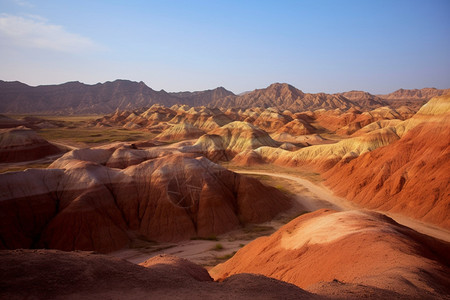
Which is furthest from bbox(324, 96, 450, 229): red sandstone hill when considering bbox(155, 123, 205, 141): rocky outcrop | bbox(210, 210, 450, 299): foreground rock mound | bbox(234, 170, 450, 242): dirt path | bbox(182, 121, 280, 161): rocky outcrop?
bbox(155, 123, 205, 141): rocky outcrop

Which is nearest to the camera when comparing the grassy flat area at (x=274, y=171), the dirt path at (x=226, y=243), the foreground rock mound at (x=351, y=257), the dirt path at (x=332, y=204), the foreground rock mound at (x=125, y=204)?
the foreground rock mound at (x=351, y=257)

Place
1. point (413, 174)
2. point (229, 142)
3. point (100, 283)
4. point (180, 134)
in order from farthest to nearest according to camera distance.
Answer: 1. point (180, 134)
2. point (229, 142)
3. point (413, 174)
4. point (100, 283)

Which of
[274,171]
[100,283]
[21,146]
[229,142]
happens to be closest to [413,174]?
[274,171]

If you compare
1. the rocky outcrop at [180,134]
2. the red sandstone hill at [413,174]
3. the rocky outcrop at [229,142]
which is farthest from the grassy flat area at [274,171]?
the rocky outcrop at [180,134]

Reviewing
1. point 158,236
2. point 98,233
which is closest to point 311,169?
point 158,236

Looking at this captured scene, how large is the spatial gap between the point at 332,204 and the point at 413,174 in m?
11.0

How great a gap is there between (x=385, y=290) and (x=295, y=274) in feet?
19.5

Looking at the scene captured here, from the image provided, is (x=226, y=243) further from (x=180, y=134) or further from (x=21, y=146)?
(x=180, y=134)

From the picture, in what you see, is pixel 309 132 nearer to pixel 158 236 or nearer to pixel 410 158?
pixel 410 158

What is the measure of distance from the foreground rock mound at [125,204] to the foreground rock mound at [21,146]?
143 ft

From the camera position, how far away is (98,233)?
27.6m

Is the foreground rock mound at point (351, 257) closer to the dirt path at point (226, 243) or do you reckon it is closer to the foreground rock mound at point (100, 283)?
the foreground rock mound at point (100, 283)

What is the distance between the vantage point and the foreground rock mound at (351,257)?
1159cm

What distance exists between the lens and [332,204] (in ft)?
135
